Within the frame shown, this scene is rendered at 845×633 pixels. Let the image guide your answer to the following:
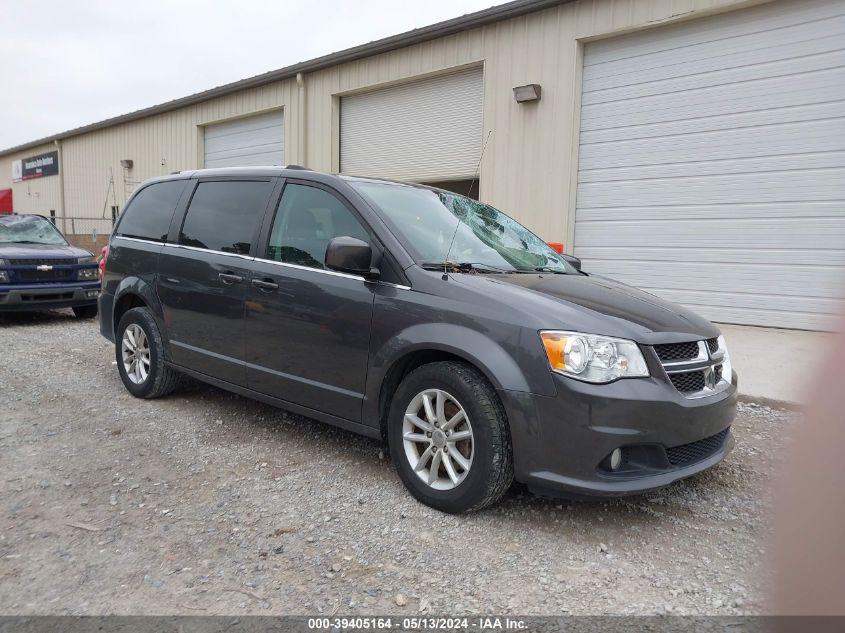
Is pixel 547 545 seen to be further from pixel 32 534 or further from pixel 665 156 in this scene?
pixel 665 156

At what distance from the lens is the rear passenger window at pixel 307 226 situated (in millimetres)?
3666

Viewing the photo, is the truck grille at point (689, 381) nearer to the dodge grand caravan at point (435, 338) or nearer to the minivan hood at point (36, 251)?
the dodge grand caravan at point (435, 338)

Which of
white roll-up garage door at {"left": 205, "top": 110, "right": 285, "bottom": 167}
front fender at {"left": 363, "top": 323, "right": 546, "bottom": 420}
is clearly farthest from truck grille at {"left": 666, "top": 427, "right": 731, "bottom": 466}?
white roll-up garage door at {"left": 205, "top": 110, "right": 285, "bottom": 167}

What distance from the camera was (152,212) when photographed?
16.6ft

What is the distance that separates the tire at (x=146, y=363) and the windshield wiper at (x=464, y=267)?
256 centimetres

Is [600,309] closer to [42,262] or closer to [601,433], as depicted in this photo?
[601,433]

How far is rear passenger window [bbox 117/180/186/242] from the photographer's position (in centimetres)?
486

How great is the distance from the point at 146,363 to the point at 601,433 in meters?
3.77

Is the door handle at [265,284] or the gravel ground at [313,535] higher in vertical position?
the door handle at [265,284]

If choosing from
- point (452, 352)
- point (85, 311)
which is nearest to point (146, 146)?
point (85, 311)

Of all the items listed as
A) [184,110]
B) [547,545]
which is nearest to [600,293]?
[547,545]

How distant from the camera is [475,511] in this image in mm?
3043

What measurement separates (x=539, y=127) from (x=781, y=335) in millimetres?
4392

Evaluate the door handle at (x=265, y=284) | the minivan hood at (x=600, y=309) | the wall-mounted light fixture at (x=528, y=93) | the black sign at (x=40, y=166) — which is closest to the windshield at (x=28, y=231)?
the door handle at (x=265, y=284)
